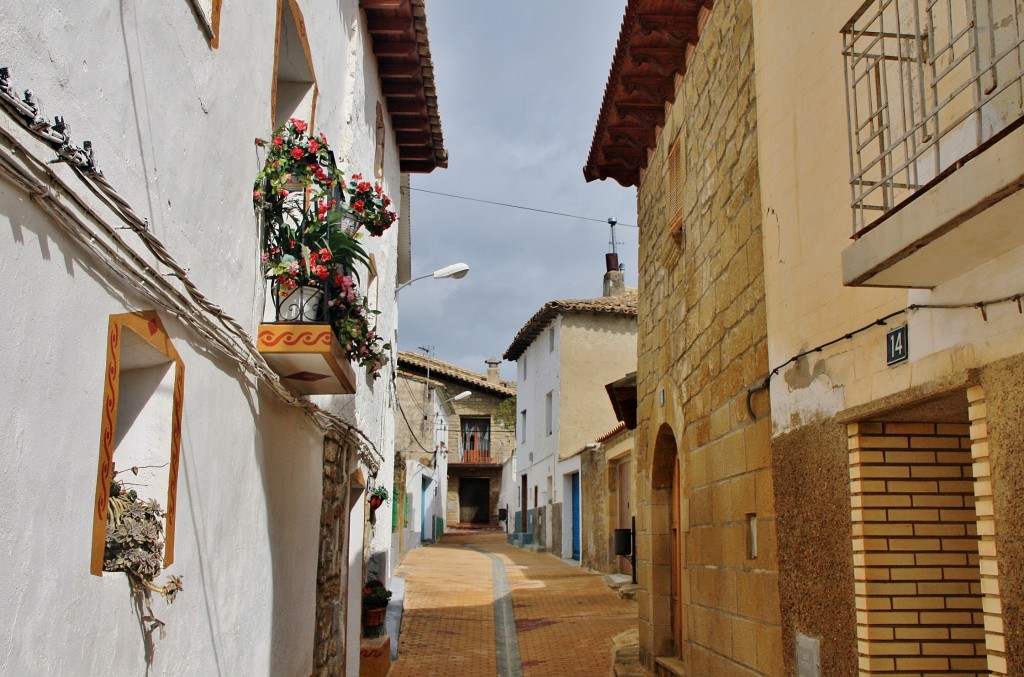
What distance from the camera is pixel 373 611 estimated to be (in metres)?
11.3

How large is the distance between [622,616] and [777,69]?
34.7 ft

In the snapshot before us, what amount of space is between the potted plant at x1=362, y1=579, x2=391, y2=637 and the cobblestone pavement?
523mm

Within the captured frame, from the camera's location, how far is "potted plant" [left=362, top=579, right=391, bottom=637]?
444 inches

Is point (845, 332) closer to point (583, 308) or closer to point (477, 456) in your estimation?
point (583, 308)

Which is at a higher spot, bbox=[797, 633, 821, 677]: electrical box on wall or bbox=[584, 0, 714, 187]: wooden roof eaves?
bbox=[584, 0, 714, 187]: wooden roof eaves

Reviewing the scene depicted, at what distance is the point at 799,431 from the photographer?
5398mm

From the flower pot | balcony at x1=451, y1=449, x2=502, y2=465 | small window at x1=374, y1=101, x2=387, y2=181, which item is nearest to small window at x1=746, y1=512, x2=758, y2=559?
the flower pot

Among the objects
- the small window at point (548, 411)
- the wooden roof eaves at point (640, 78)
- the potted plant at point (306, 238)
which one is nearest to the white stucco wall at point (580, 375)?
the small window at point (548, 411)

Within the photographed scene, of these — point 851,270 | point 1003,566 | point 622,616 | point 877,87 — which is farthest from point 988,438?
point 622,616

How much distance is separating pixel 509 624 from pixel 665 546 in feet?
20.4

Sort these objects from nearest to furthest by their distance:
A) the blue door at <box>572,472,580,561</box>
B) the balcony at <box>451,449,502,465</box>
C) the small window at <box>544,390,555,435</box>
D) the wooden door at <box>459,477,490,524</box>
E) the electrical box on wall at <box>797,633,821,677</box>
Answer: the electrical box on wall at <box>797,633,821,677</box>, the blue door at <box>572,472,580,561</box>, the small window at <box>544,390,555,435</box>, the balcony at <box>451,449,502,465</box>, the wooden door at <box>459,477,490,524</box>

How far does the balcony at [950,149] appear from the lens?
317cm

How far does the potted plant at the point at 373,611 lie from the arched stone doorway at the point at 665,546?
347 cm

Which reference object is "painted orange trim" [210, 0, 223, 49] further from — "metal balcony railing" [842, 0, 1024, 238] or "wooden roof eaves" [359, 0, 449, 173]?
"wooden roof eaves" [359, 0, 449, 173]
